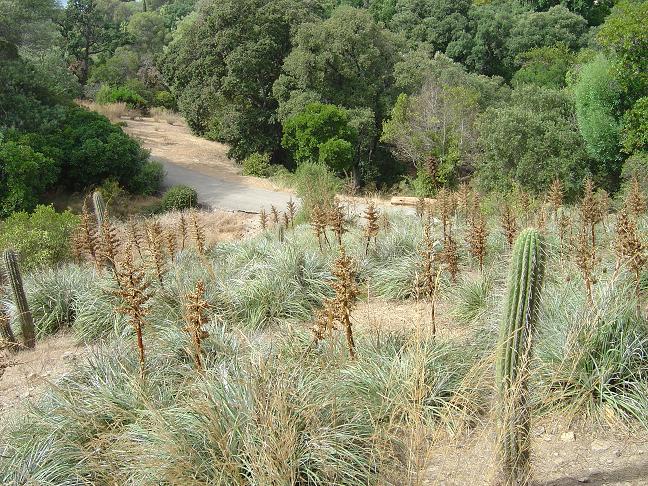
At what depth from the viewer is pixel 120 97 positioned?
125ft

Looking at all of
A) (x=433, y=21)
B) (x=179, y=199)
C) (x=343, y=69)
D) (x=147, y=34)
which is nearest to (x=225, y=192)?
(x=179, y=199)

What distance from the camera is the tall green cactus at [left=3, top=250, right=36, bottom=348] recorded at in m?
6.76

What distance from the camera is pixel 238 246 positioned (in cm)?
996

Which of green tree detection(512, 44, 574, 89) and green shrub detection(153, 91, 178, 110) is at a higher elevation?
green tree detection(512, 44, 574, 89)

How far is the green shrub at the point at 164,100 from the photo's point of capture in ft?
137

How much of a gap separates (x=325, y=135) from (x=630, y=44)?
10872 millimetres

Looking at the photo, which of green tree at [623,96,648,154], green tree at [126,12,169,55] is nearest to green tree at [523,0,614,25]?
green tree at [623,96,648,154]

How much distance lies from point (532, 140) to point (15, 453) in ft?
58.6

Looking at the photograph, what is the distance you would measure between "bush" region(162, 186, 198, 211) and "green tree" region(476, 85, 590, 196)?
31.9 ft

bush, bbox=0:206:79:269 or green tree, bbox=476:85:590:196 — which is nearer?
bush, bbox=0:206:79:269

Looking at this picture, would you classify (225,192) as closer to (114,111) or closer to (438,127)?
(438,127)

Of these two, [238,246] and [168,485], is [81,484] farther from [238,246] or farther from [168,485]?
[238,246]

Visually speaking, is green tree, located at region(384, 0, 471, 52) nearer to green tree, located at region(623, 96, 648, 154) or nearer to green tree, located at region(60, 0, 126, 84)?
green tree, located at region(60, 0, 126, 84)

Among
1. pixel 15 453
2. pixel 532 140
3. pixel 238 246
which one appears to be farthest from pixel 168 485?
pixel 532 140
